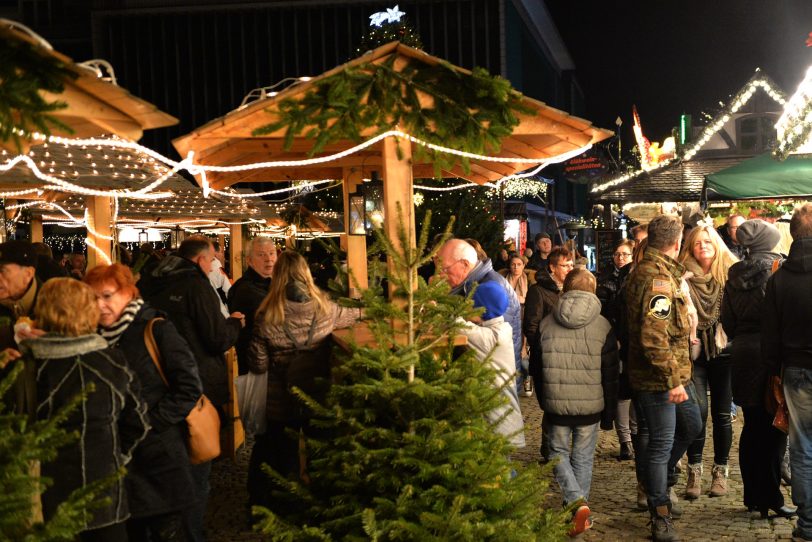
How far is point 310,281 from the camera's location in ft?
21.0

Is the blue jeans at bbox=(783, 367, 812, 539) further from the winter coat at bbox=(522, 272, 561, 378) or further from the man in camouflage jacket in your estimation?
the winter coat at bbox=(522, 272, 561, 378)

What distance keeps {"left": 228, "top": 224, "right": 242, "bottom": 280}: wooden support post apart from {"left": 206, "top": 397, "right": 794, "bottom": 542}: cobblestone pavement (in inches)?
374

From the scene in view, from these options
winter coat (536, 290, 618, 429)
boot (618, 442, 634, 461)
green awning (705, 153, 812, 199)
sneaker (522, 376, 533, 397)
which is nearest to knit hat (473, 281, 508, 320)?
winter coat (536, 290, 618, 429)

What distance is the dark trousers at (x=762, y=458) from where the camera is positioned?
660 centimetres

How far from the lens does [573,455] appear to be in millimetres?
6375

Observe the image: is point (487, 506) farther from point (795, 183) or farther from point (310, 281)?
point (795, 183)

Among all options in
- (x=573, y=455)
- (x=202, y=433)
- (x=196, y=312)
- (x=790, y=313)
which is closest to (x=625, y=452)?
(x=573, y=455)

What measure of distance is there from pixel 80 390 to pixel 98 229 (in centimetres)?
449

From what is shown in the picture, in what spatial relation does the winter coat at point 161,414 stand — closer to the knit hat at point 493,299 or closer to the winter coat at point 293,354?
the winter coat at point 293,354

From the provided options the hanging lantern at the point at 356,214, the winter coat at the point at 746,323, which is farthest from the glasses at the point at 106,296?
the winter coat at the point at 746,323

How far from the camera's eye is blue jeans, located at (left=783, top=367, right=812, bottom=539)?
5.95 m

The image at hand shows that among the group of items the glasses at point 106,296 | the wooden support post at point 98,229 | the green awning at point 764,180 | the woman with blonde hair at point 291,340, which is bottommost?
the woman with blonde hair at point 291,340

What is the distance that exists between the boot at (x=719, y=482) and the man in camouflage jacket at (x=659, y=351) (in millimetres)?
1208

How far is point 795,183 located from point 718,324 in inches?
159
